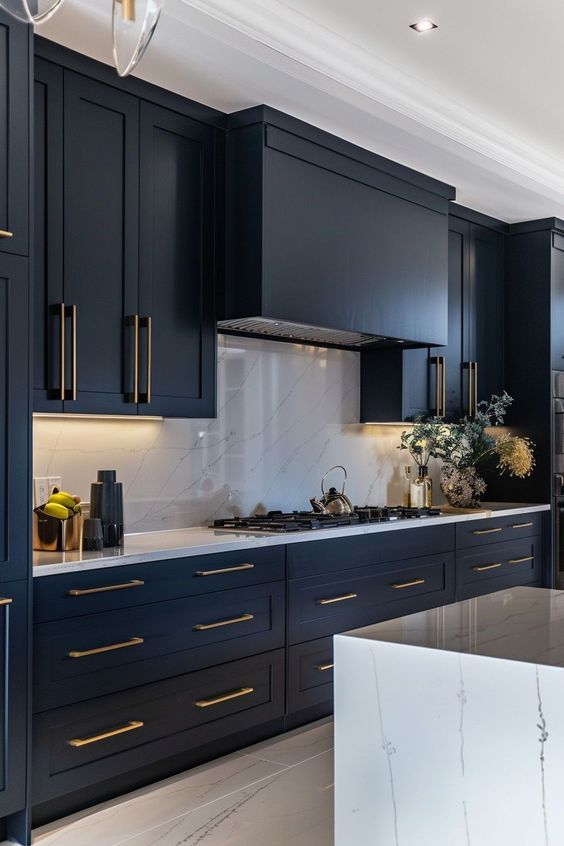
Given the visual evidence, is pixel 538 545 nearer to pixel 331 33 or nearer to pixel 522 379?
pixel 522 379

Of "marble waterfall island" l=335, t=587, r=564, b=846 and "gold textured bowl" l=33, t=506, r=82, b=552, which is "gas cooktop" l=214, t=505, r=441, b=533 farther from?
"marble waterfall island" l=335, t=587, r=564, b=846

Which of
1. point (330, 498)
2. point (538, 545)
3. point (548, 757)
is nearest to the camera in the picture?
point (548, 757)

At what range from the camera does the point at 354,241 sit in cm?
425

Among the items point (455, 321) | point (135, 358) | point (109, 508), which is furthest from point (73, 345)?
→ point (455, 321)

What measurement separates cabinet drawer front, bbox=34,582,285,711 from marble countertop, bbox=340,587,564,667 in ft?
4.09

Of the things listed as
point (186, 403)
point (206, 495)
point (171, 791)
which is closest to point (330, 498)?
point (206, 495)

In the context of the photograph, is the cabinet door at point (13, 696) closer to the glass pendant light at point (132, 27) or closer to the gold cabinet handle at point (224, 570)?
the gold cabinet handle at point (224, 570)

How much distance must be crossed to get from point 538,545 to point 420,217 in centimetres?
218

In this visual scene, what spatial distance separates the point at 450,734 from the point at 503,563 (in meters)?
3.59

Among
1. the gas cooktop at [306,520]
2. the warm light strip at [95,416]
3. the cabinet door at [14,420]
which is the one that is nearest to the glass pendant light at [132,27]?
the cabinet door at [14,420]

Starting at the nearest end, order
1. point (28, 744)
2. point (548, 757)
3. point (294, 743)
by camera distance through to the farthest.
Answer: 1. point (548, 757)
2. point (28, 744)
3. point (294, 743)

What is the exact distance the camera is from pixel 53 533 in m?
3.08

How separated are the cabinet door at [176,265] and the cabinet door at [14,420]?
2.54 feet

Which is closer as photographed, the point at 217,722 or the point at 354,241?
the point at 217,722
